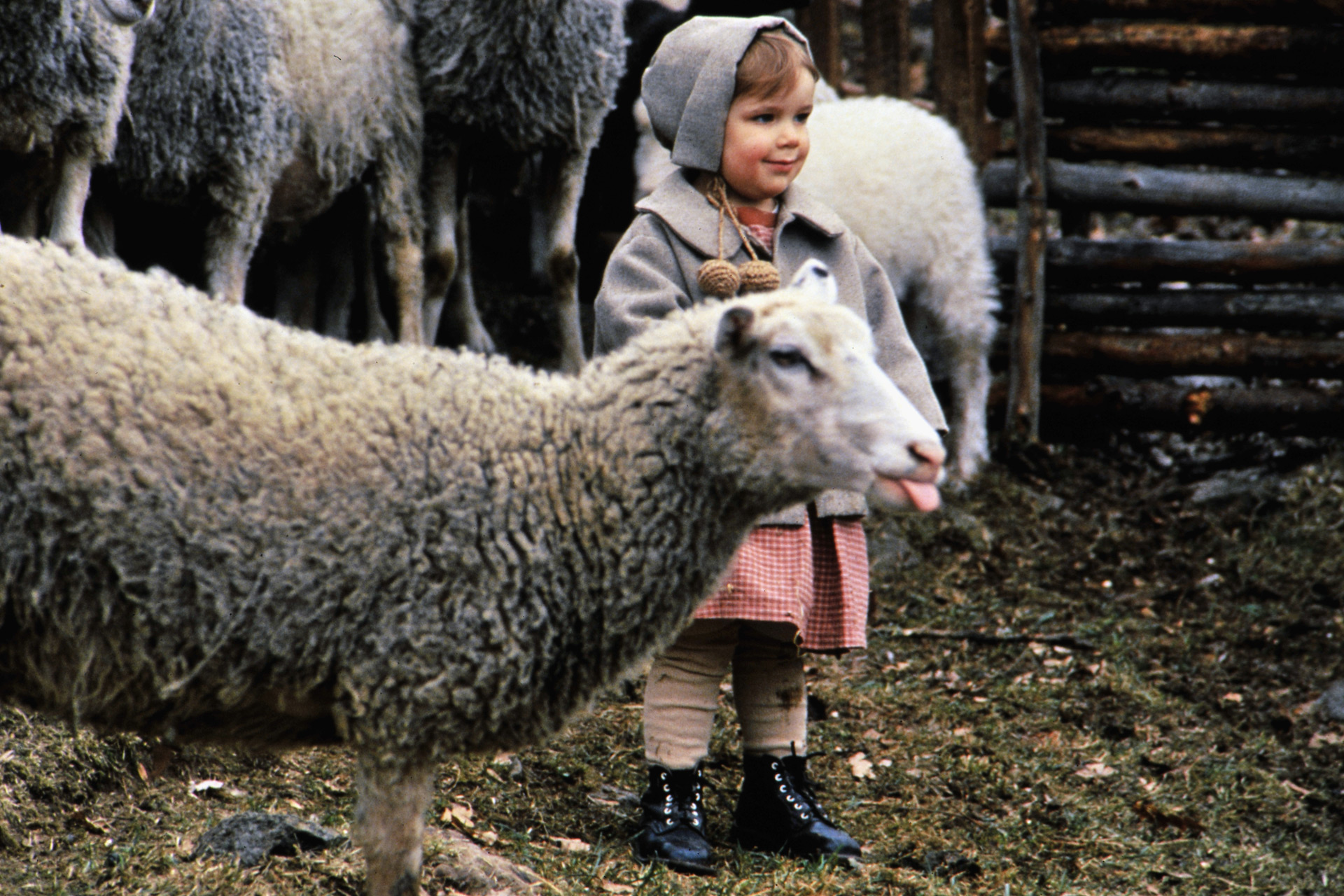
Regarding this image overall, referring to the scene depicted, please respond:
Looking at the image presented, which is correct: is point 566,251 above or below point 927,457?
above

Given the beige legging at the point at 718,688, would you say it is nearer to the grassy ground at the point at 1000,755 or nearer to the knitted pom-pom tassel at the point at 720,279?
the grassy ground at the point at 1000,755

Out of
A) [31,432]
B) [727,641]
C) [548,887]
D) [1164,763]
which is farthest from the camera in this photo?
[1164,763]

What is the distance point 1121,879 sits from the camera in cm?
357

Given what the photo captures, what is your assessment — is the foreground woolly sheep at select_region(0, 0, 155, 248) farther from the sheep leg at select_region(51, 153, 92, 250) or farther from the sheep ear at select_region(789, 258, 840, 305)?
the sheep ear at select_region(789, 258, 840, 305)

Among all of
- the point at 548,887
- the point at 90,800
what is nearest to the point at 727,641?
the point at 548,887

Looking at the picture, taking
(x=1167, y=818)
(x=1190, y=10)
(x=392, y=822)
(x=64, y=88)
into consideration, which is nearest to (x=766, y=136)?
(x=392, y=822)

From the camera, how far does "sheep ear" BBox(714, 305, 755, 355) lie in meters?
2.26

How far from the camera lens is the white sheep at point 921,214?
641 centimetres

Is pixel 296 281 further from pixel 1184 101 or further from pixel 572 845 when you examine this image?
pixel 1184 101

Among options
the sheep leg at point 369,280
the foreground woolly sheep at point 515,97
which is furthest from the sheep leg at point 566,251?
the sheep leg at point 369,280

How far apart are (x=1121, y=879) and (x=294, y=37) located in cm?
398

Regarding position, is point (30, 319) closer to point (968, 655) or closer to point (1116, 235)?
point (968, 655)

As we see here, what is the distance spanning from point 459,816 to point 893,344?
5.45 ft

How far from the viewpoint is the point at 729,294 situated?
10.2 feet
